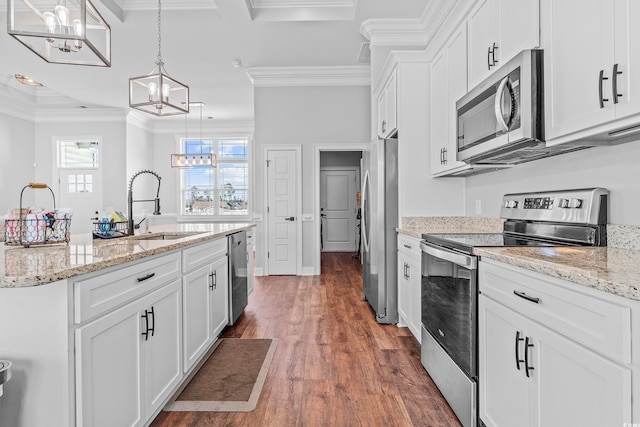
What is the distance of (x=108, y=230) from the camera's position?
219 centimetres

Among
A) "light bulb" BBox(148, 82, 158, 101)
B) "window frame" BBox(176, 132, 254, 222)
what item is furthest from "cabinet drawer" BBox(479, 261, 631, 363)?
"window frame" BBox(176, 132, 254, 222)

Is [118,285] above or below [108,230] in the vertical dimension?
below

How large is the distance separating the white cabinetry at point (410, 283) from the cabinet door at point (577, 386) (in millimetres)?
1401

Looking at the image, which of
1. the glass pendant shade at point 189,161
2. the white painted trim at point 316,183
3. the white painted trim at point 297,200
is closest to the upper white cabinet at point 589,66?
the white painted trim at point 316,183

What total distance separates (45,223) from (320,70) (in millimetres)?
4588

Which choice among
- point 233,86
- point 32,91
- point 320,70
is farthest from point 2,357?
point 32,91

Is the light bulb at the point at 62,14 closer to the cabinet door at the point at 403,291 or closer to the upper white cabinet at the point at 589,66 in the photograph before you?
the upper white cabinet at the point at 589,66

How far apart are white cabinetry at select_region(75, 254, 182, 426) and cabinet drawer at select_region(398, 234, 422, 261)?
64.4 inches

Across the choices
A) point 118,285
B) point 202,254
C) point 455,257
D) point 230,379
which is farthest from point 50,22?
point 455,257

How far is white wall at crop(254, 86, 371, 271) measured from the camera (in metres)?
5.61

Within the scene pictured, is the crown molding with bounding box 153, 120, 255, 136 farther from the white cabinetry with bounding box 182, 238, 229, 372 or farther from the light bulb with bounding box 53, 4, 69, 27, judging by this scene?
the light bulb with bounding box 53, 4, 69, 27

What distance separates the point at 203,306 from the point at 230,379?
1.60 ft

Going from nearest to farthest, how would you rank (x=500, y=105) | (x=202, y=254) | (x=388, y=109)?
1. (x=500, y=105)
2. (x=202, y=254)
3. (x=388, y=109)

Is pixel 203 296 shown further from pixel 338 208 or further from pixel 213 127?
A: pixel 213 127
